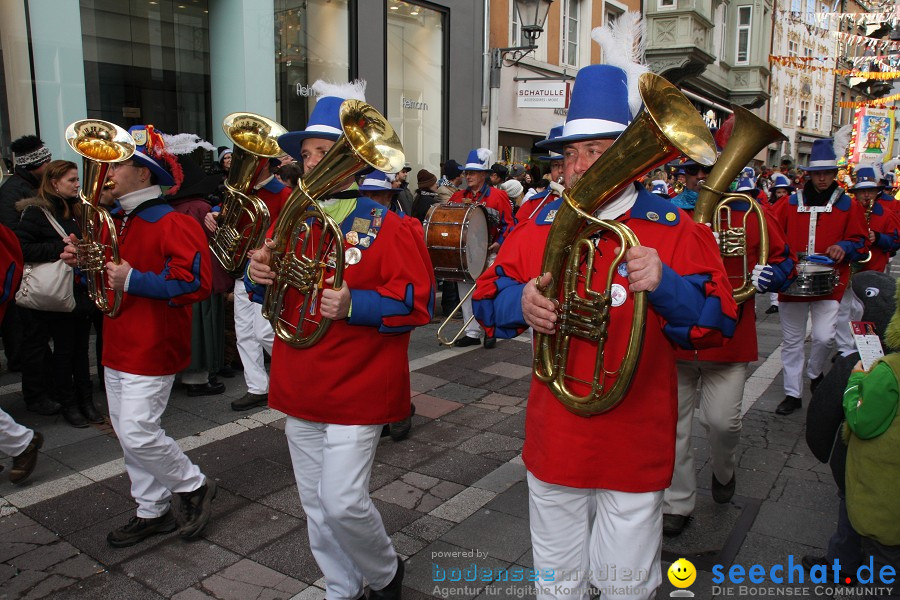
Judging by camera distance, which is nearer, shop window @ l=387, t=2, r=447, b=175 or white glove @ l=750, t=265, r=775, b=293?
white glove @ l=750, t=265, r=775, b=293

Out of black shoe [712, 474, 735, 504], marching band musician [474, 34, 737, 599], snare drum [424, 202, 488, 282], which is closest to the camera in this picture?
marching band musician [474, 34, 737, 599]

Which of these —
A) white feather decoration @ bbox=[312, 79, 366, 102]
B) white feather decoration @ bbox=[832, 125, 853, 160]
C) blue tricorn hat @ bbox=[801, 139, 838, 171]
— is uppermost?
white feather decoration @ bbox=[832, 125, 853, 160]

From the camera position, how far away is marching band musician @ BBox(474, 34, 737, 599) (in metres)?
2.30

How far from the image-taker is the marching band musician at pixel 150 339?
3.55 m

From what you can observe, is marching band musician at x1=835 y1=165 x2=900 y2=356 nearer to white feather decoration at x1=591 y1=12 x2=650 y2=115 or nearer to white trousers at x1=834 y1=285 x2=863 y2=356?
white trousers at x1=834 y1=285 x2=863 y2=356

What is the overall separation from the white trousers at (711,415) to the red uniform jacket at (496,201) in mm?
4181

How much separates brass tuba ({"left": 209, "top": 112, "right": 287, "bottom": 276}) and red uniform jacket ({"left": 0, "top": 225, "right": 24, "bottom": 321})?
120 cm

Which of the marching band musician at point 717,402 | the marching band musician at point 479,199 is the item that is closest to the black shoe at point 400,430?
the marching band musician at point 717,402

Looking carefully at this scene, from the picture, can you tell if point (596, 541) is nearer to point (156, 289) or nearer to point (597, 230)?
point (597, 230)

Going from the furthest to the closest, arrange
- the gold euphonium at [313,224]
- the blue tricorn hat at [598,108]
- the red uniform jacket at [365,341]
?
the red uniform jacket at [365,341]
the gold euphonium at [313,224]
the blue tricorn hat at [598,108]

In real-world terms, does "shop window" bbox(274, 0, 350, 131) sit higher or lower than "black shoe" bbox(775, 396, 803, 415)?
higher

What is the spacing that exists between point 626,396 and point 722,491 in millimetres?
2190

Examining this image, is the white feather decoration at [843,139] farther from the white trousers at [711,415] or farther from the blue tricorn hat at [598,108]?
the blue tricorn hat at [598,108]

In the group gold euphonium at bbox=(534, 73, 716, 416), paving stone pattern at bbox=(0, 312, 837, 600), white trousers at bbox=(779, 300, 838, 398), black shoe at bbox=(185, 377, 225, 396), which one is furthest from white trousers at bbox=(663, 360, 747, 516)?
black shoe at bbox=(185, 377, 225, 396)
